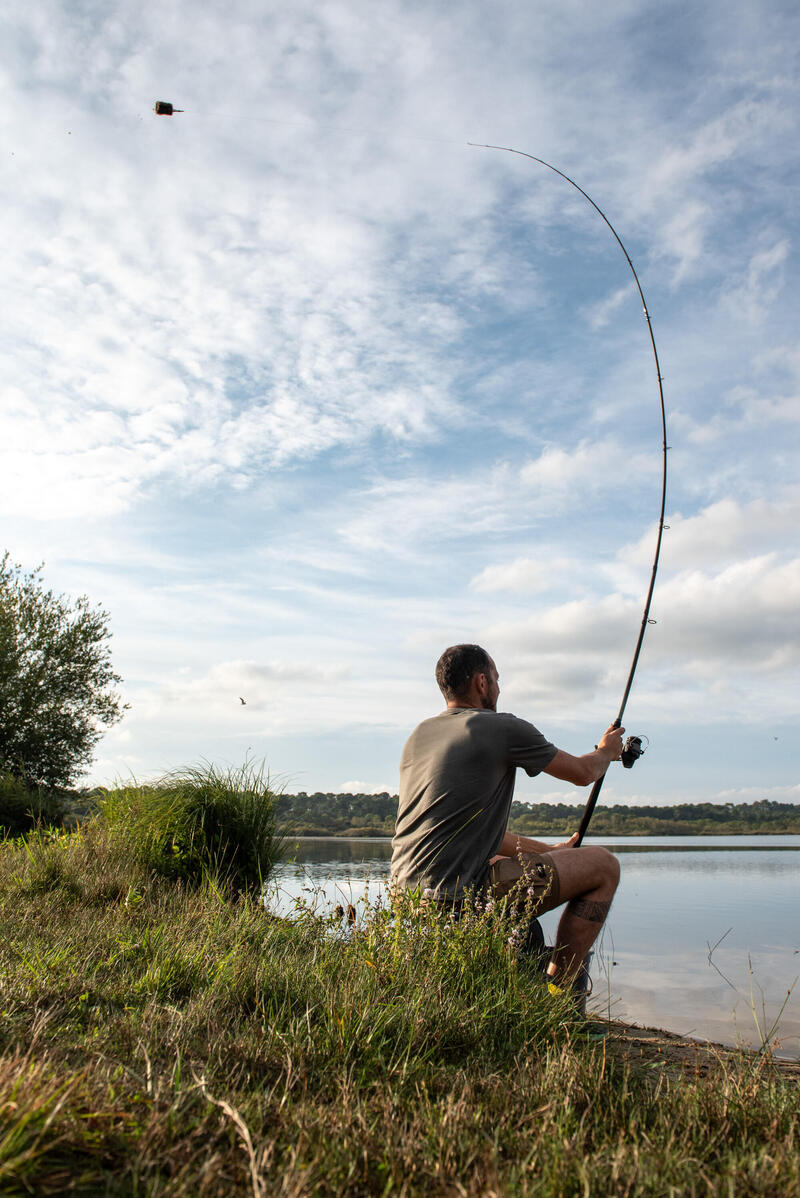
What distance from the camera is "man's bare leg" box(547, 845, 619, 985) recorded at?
4.32 m

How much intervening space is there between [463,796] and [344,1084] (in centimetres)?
205

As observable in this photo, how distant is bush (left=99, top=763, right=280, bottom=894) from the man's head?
361 cm

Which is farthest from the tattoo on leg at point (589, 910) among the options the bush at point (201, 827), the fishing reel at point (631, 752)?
the bush at point (201, 827)

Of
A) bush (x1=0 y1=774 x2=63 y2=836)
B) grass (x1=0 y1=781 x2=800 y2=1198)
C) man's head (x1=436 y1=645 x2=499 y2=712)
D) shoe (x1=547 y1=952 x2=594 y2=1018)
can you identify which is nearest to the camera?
grass (x1=0 y1=781 x2=800 y2=1198)

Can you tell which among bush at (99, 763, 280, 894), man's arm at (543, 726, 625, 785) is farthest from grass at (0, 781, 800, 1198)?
bush at (99, 763, 280, 894)

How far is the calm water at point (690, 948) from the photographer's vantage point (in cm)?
496

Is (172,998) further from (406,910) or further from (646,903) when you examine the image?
(646,903)

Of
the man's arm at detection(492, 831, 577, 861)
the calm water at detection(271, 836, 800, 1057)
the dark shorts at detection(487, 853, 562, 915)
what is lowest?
the calm water at detection(271, 836, 800, 1057)

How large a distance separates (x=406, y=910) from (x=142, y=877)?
377cm

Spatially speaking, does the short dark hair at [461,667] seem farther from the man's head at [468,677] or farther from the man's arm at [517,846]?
the man's arm at [517,846]

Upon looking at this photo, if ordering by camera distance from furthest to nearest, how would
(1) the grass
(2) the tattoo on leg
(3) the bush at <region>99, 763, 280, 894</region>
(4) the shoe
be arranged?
(3) the bush at <region>99, 763, 280, 894</region> < (2) the tattoo on leg < (4) the shoe < (1) the grass

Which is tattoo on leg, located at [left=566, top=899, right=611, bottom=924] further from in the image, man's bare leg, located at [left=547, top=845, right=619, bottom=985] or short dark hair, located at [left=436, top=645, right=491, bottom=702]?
short dark hair, located at [left=436, top=645, right=491, bottom=702]

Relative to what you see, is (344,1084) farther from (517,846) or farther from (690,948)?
(690,948)

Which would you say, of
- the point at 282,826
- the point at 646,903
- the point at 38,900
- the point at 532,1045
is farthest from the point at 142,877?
the point at 646,903
